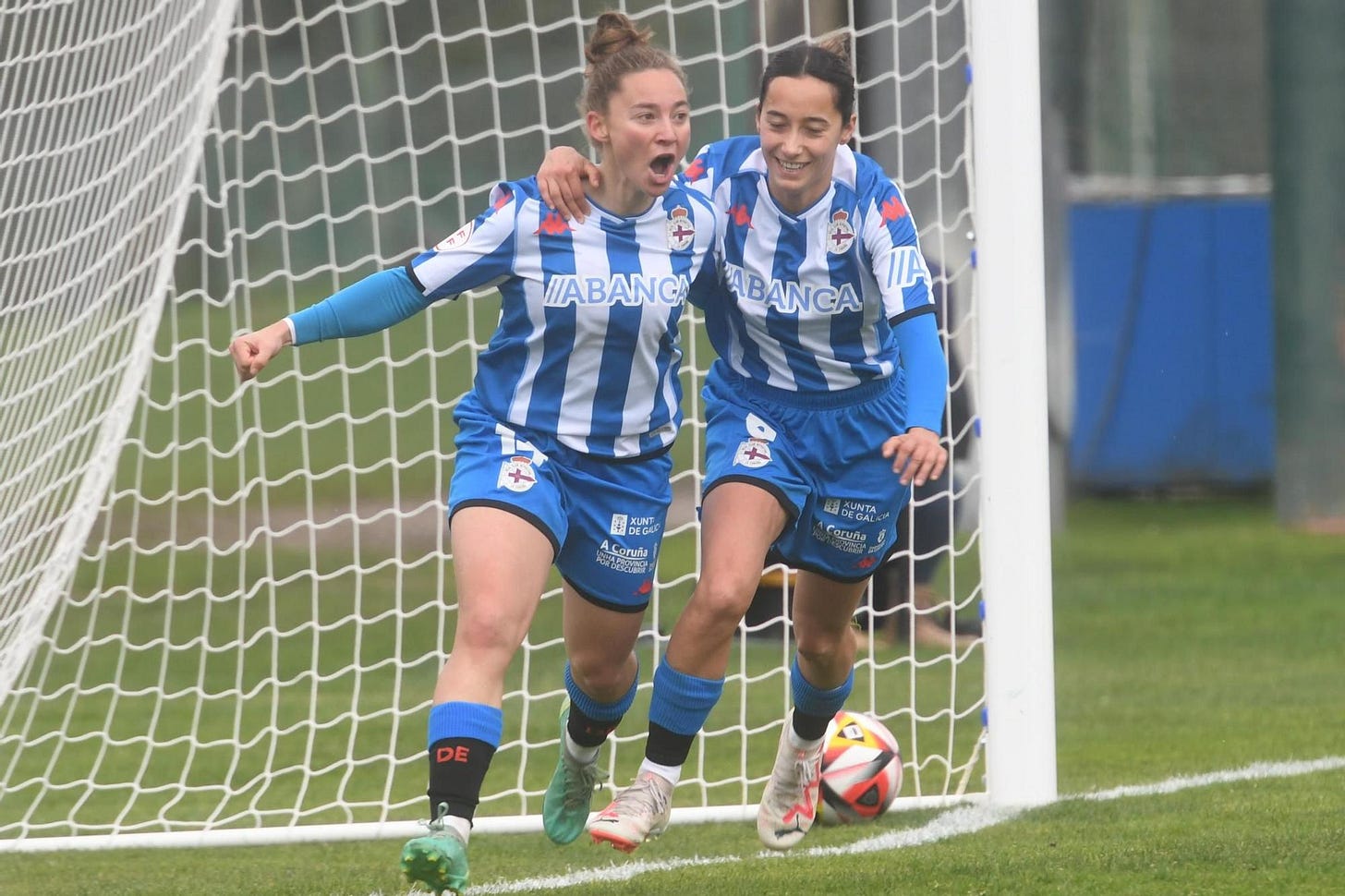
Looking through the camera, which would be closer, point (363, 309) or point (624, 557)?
point (363, 309)

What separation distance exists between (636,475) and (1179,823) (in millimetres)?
1751

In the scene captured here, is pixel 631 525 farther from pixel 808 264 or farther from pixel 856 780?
pixel 856 780

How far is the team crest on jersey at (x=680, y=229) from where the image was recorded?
14.3 ft

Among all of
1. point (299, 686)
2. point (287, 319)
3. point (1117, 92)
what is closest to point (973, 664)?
point (299, 686)

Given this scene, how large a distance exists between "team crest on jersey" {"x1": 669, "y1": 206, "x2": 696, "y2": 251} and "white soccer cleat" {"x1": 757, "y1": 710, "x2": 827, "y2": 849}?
138cm

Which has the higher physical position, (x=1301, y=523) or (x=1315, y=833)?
(x=1315, y=833)

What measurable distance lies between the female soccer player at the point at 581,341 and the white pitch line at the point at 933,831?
74 cm

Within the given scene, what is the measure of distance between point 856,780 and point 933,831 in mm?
336

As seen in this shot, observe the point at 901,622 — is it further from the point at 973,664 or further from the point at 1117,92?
the point at 1117,92

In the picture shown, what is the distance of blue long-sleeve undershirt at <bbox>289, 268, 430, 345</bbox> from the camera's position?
13.3 feet

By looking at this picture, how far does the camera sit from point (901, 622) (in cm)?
838

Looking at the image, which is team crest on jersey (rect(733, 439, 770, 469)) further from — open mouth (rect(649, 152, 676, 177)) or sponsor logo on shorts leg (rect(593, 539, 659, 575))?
open mouth (rect(649, 152, 676, 177))

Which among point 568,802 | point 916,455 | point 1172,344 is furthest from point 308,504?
point 1172,344

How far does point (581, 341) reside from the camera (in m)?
4.24
